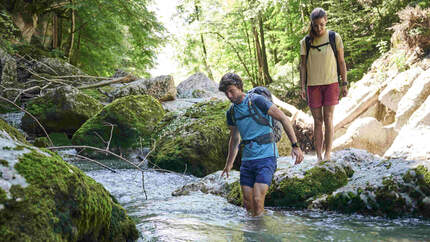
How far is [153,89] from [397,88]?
28.8 ft

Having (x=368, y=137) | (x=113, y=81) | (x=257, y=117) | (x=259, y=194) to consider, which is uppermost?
Answer: (x=113, y=81)

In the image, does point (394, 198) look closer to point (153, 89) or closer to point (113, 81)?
point (153, 89)

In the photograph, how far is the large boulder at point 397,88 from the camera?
11.5 m

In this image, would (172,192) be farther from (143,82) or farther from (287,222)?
(143,82)

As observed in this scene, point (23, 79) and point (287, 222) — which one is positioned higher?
point (23, 79)

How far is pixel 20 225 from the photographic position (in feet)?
5.47

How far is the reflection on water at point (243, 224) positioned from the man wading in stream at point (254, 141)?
330 millimetres

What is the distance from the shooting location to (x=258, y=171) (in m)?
3.80

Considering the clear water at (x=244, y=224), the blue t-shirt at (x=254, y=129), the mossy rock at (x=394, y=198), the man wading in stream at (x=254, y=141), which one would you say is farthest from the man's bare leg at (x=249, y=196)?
the mossy rock at (x=394, y=198)

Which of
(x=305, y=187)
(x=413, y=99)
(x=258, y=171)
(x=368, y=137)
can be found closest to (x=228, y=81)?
(x=258, y=171)

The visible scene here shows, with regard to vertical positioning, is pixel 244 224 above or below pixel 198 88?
below

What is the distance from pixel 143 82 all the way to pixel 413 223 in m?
12.1

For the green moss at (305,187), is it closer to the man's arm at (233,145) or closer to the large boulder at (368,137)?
the man's arm at (233,145)

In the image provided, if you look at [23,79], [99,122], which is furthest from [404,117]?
[23,79]
